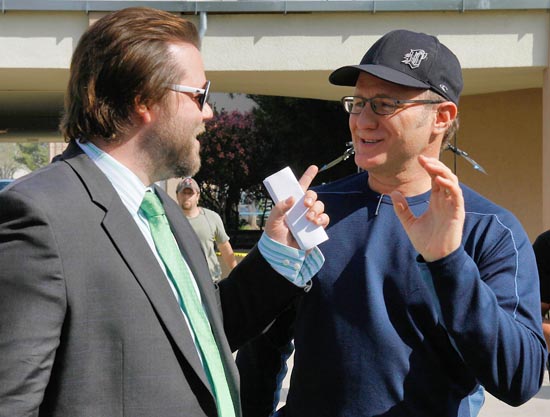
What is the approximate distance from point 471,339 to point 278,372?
84cm

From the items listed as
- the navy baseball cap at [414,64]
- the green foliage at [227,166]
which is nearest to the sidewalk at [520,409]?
the navy baseball cap at [414,64]

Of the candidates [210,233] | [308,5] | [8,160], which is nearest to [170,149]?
[210,233]

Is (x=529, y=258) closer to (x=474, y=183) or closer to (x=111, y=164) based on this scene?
(x=111, y=164)

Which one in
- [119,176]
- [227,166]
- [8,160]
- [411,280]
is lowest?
[8,160]

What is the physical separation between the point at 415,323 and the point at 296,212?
482 mm

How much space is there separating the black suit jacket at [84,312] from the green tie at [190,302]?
0.09 metres

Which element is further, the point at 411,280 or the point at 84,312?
the point at 411,280

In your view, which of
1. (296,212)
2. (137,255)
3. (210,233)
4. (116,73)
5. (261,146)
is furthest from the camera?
(261,146)

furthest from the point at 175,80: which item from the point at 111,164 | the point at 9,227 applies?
the point at 9,227

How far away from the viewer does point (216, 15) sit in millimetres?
10828

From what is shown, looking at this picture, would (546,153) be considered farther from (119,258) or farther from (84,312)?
(84,312)

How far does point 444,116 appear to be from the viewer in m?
2.51

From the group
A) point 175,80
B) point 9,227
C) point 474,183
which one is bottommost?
point 474,183

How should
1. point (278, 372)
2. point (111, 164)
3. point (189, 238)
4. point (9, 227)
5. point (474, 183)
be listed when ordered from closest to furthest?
point (9, 227)
point (111, 164)
point (189, 238)
point (278, 372)
point (474, 183)
